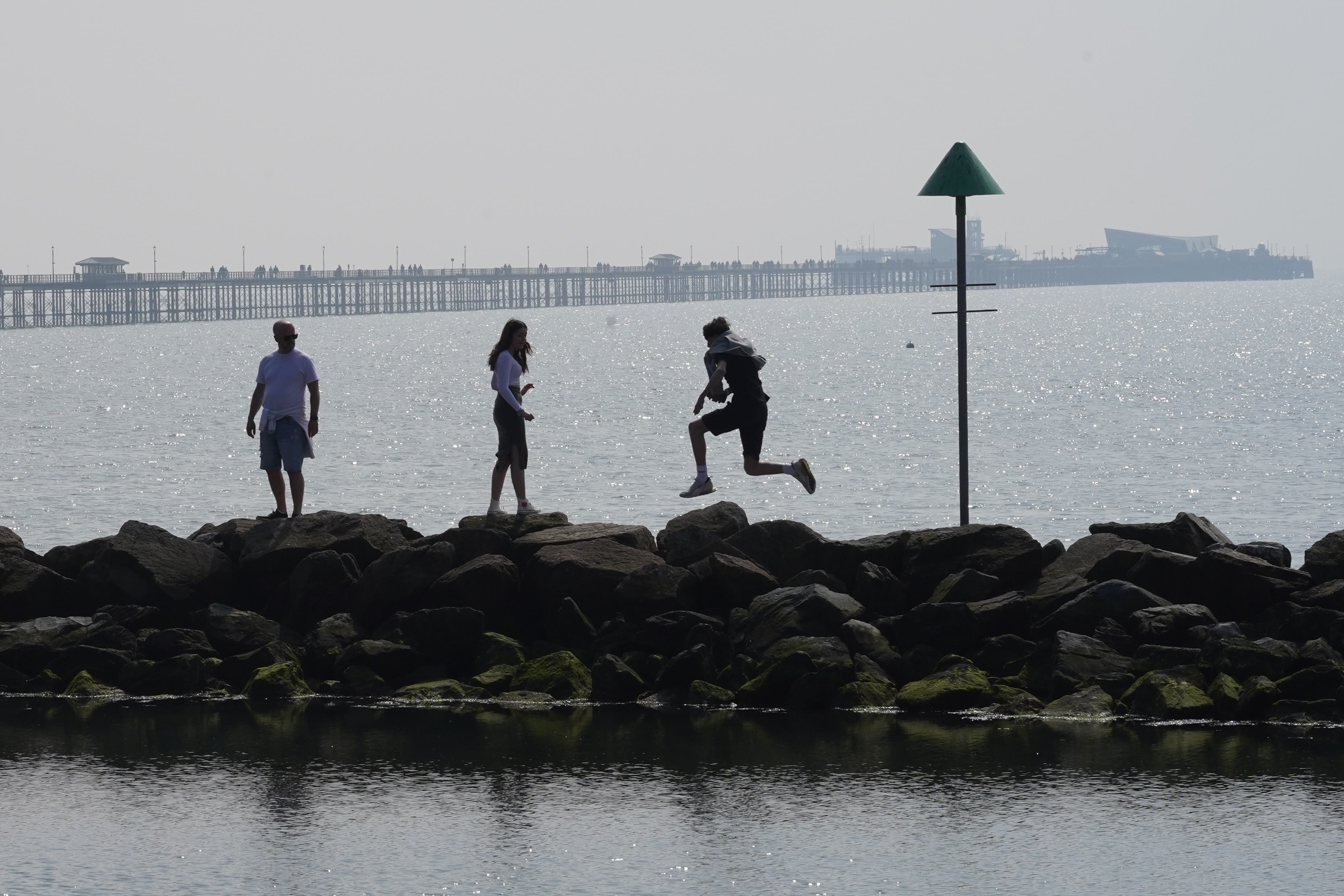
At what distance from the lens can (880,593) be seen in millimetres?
12000

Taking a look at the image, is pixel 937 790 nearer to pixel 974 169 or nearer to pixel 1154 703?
pixel 1154 703

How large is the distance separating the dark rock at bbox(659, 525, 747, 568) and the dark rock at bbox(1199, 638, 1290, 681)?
3.45 metres

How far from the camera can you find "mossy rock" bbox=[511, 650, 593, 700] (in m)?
10.9

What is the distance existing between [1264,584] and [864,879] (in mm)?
5718

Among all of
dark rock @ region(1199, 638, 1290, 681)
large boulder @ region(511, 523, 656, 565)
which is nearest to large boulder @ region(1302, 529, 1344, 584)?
dark rock @ region(1199, 638, 1290, 681)

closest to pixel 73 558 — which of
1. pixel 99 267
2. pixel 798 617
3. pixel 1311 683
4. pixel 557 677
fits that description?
pixel 557 677

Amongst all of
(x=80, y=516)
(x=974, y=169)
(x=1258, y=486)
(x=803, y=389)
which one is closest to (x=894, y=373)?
(x=803, y=389)

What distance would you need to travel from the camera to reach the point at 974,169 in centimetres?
1336

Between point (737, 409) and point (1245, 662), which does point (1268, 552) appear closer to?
point (1245, 662)

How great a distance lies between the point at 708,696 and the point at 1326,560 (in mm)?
4212

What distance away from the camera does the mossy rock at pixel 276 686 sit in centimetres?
1112

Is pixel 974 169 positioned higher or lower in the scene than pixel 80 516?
higher

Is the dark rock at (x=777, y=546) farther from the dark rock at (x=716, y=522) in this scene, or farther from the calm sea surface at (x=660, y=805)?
the calm sea surface at (x=660, y=805)

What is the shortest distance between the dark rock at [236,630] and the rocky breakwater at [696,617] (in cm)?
2
